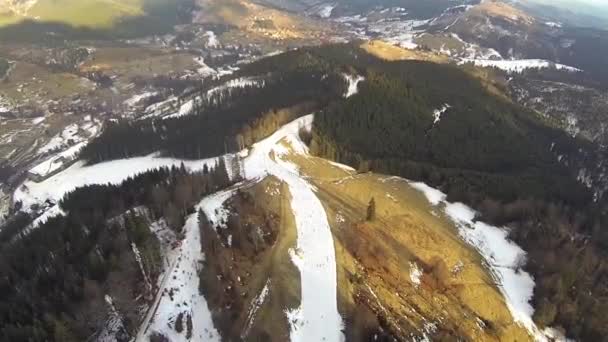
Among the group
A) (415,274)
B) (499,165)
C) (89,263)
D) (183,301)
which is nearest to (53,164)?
(89,263)

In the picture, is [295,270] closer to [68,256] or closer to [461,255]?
[461,255]

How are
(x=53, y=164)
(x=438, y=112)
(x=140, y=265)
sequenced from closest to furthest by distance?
(x=140, y=265) → (x=438, y=112) → (x=53, y=164)

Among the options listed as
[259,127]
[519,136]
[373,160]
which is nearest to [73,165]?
[259,127]

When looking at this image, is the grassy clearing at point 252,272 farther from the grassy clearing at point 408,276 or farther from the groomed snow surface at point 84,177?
the groomed snow surface at point 84,177

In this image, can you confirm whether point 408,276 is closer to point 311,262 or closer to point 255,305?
point 311,262

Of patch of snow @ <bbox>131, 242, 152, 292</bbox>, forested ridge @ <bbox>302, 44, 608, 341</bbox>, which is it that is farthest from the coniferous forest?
patch of snow @ <bbox>131, 242, 152, 292</bbox>

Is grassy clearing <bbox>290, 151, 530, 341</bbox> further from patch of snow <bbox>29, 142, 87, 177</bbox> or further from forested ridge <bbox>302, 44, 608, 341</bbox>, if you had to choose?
patch of snow <bbox>29, 142, 87, 177</bbox>

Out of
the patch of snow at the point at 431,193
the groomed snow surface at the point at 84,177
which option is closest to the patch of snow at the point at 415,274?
the patch of snow at the point at 431,193
